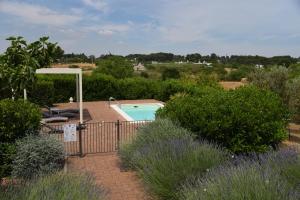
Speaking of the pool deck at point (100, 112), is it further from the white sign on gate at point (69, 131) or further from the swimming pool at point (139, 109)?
the white sign on gate at point (69, 131)

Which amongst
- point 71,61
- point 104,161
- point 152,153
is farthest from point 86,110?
point 71,61

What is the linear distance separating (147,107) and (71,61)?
196 ft

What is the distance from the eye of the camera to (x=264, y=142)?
37.0ft

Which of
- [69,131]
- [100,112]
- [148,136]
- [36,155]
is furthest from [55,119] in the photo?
[148,136]

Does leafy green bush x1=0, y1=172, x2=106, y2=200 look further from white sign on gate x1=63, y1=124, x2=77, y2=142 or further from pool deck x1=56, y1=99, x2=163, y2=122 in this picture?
pool deck x1=56, y1=99, x2=163, y2=122

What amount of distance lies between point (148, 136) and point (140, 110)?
13.9m

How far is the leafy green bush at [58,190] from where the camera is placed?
4.66 meters

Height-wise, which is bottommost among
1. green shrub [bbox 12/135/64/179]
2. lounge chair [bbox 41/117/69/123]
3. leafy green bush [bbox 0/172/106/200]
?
lounge chair [bbox 41/117/69/123]

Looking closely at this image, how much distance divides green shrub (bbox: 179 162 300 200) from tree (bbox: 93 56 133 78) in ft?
113

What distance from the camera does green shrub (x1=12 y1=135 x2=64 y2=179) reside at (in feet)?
29.7

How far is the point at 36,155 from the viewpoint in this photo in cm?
919

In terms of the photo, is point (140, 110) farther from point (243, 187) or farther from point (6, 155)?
point (243, 187)

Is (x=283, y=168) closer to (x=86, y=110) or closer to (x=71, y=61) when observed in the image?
(x=86, y=110)

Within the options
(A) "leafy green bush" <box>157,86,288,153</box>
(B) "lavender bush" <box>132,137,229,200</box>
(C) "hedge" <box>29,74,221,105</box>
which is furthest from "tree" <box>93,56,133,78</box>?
(B) "lavender bush" <box>132,137,229,200</box>
